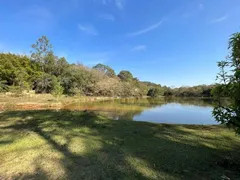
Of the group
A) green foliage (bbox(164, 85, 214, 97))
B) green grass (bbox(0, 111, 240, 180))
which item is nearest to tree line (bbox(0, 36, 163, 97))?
green grass (bbox(0, 111, 240, 180))

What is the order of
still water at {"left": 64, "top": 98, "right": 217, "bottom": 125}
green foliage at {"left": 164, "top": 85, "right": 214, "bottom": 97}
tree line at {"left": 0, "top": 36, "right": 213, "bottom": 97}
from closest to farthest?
1. still water at {"left": 64, "top": 98, "right": 217, "bottom": 125}
2. tree line at {"left": 0, "top": 36, "right": 213, "bottom": 97}
3. green foliage at {"left": 164, "top": 85, "right": 214, "bottom": 97}

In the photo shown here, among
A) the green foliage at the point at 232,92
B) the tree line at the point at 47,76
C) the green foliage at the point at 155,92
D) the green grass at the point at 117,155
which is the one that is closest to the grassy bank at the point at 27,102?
the tree line at the point at 47,76

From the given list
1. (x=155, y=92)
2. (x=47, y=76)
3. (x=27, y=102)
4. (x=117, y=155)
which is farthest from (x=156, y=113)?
(x=155, y=92)

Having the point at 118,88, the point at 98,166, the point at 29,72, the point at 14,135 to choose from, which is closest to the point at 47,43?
the point at 29,72

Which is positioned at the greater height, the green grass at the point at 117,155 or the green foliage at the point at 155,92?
the green foliage at the point at 155,92

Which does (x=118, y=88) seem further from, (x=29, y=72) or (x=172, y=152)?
(x=172, y=152)

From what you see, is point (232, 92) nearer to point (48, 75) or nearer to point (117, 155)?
point (117, 155)

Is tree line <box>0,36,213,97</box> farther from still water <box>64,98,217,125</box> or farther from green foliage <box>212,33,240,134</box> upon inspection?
green foliage <box>212,33,240,134</box>

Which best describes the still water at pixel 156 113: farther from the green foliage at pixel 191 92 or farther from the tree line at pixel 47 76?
the green foliage at pixel 191 92

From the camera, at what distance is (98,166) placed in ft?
8.75

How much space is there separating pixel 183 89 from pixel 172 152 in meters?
68.0

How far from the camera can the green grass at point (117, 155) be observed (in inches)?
96.3

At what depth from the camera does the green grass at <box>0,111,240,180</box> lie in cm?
245

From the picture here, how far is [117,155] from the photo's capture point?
3125 millimetres
